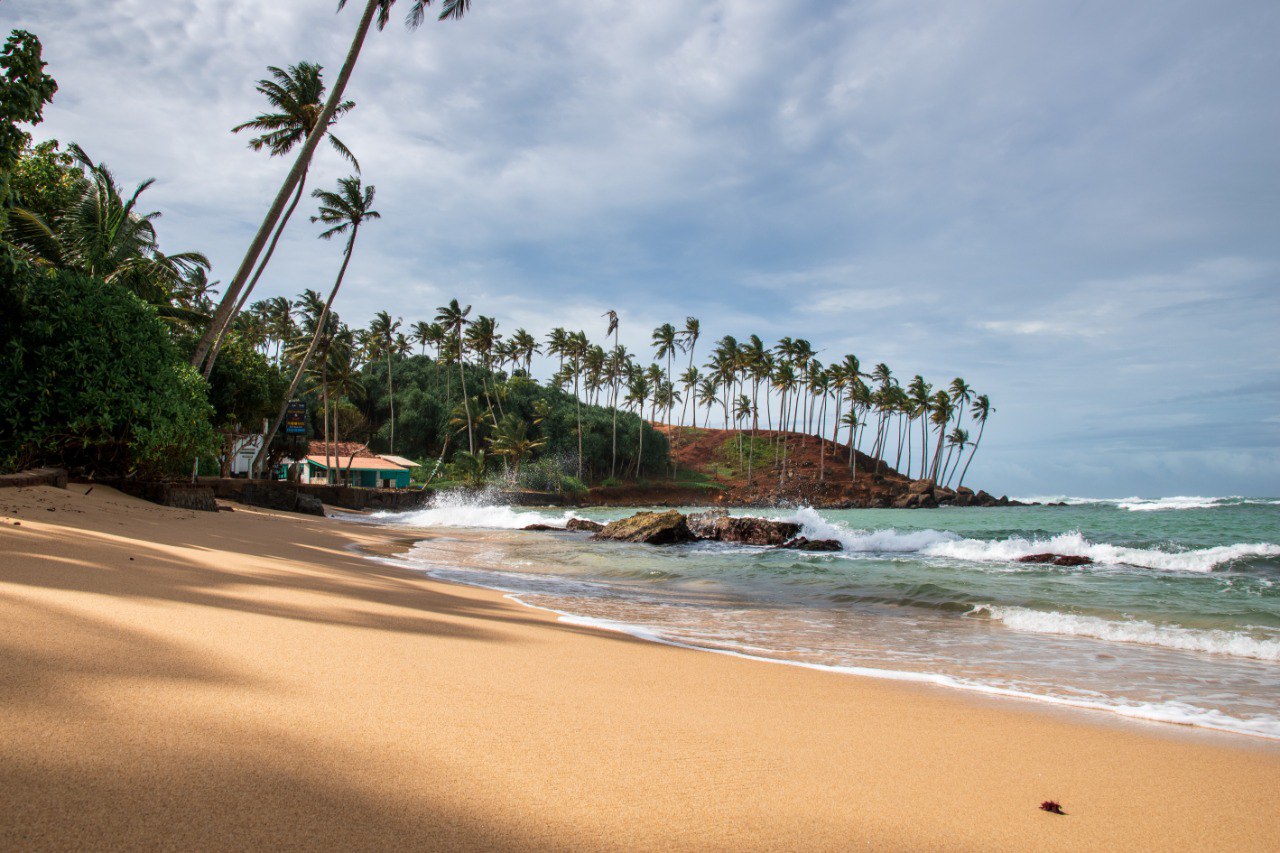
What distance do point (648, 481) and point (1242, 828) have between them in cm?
7131

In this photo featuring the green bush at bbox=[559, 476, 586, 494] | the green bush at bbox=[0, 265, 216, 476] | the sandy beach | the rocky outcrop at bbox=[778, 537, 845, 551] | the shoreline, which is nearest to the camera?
the sandy beach

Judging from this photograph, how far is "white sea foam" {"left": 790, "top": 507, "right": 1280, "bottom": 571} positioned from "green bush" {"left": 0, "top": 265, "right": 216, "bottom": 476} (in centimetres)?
1821

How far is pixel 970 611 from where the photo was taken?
9938 mm

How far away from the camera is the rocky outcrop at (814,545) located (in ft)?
68.7

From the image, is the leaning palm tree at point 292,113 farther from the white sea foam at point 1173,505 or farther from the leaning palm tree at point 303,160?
the white sea foam at point 1173,505

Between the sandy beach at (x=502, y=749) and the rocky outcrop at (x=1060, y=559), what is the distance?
1499 centimetres

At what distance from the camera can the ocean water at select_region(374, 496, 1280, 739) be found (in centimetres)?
571

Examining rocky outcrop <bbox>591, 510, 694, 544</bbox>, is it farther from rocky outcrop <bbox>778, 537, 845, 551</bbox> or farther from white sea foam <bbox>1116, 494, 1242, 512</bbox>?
white sea foam <bbox>1116, 494, 1242, 512</bbox>

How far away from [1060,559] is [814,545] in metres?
6.34

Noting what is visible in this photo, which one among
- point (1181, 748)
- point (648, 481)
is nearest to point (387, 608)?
point (1181, 748)

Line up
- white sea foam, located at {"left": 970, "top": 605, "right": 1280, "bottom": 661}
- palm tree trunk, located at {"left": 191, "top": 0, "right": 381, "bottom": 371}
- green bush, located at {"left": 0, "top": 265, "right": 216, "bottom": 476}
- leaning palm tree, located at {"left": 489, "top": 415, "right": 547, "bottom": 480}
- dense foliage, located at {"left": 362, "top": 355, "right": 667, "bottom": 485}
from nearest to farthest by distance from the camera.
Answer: white sea foam, located at {"left": 970, "top": 605, "right": 1280, "bottom": 661} → green bush, located at {"left": 0, "top": 265, "right": 216, "bottom": 476} → palm tree trunk, located at {"left": 191, "top": 0, "right": 381, "bottom": 371} → leaning palm tree, located at {"left": 489, "top": 415, "right": 547, "bottom": 480} → dense foliage, located at {"left": 362, "top": 355, "right": 667, "bottom": 485}

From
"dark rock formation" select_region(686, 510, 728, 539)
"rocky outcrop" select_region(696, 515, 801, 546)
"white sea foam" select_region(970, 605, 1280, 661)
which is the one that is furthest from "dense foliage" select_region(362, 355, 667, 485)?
"white sea foam" select_region(970, 605, 1280, 661)

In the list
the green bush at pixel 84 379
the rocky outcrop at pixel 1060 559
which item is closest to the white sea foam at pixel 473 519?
the green bush at pixel 84 379

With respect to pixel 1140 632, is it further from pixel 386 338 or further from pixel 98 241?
pixel 386 338
